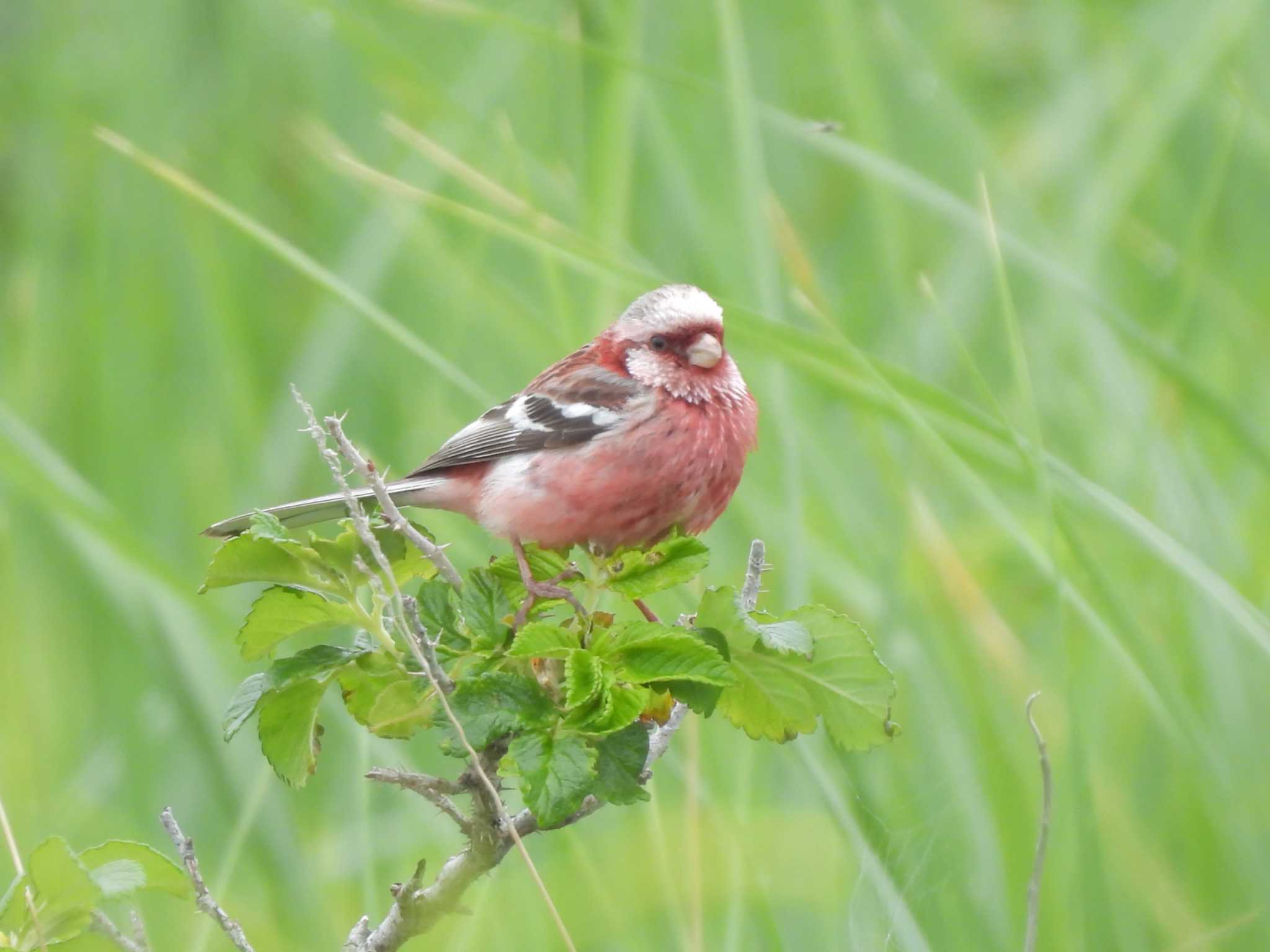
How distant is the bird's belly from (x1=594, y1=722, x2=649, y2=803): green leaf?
1030 millimetres

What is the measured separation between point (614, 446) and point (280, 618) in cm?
138

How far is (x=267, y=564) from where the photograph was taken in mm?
1974

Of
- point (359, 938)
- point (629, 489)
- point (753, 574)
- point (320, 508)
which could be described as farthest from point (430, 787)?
point (320, 508)

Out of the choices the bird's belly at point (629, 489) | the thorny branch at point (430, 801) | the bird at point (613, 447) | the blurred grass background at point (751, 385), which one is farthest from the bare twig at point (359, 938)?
the bird's belly at point (629, 489)

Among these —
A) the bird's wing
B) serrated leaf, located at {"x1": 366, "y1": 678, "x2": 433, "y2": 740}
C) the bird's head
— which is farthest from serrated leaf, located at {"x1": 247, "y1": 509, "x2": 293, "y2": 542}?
the bird's head

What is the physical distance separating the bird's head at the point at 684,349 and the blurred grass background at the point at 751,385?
0.24 ft

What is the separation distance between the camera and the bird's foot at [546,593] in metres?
2.20

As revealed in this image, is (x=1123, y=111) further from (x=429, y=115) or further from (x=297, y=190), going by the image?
(x=297, y=190)

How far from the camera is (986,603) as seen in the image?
422cm

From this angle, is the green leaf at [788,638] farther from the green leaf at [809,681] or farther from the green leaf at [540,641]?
the green leaf at [540,641]

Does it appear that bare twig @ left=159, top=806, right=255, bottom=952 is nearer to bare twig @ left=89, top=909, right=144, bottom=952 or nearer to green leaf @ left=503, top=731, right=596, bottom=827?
bare twig @ left=89, top=909, right=144, bottom=952

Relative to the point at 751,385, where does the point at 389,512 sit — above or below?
above

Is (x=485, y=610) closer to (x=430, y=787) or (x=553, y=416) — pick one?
(x=430, y=787)

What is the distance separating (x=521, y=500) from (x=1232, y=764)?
162 centimetres
